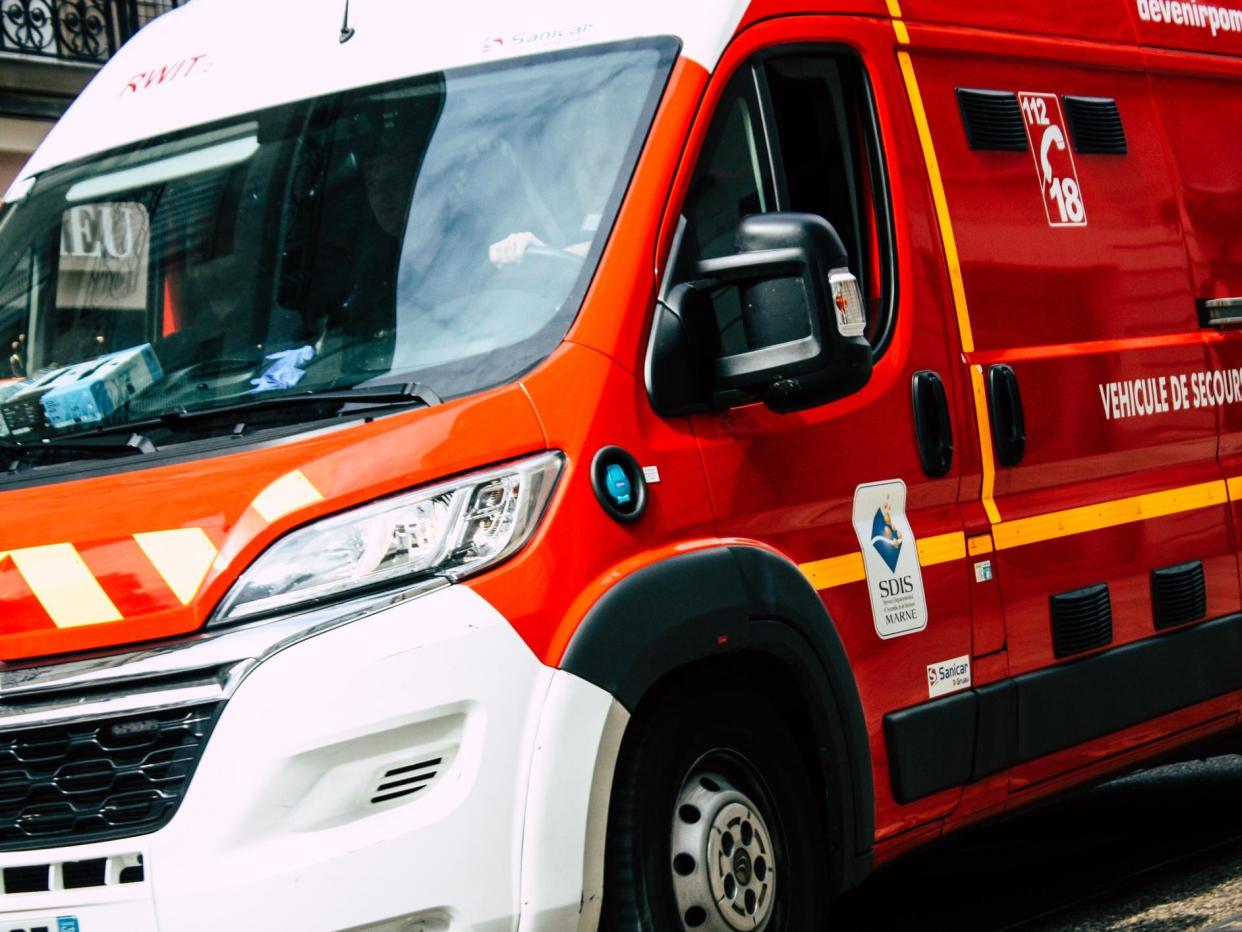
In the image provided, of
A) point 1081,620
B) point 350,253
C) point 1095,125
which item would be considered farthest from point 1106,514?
point 350,253

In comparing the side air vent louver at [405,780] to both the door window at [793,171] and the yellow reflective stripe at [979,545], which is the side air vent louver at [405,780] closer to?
the door window at [793,171]

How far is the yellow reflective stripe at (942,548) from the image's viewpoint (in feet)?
15.1

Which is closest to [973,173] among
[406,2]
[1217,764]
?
[406,2]

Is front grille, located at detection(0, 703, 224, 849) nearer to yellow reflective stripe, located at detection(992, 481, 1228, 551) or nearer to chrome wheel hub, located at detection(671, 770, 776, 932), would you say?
chrome wheel hub, located at detection(671, 770, 776, 932)

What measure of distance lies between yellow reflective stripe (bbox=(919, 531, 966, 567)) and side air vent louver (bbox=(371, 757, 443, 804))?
1534mm

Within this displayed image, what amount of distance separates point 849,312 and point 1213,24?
2.73 m

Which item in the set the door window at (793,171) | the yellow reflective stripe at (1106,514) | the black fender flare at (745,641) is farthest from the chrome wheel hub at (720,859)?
the yellow reflective stripe at (1106,514)

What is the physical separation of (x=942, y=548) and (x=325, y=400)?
155cm

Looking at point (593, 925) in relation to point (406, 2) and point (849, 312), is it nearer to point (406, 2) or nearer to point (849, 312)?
point (849, 312)

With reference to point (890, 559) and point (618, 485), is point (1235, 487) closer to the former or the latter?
point (890, 559)

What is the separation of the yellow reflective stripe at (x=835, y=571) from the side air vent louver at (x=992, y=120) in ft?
3.98

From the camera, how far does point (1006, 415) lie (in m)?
4.88

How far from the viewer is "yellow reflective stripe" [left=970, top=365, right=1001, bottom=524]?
480cm

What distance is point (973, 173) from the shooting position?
196 inches
